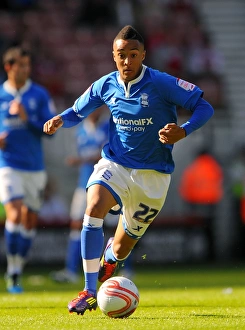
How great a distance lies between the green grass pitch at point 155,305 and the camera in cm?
658

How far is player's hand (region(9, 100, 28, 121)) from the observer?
1062 centimetres

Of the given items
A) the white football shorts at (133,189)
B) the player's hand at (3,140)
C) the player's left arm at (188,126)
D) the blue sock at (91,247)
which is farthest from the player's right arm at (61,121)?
the player's hand at (3,140)

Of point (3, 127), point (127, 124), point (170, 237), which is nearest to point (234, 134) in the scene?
point (170, 237)

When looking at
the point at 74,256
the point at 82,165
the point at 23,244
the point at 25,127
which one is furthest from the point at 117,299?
the point at 82,165

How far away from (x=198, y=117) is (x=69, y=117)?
4.21 feet

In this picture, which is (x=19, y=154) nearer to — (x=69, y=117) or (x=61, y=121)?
(x=69, y=117)

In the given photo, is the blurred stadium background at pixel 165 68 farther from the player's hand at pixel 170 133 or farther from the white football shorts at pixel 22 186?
the player's hand at pixel 170 133

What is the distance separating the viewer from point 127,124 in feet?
24.8

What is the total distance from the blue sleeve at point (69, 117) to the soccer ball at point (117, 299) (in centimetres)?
158

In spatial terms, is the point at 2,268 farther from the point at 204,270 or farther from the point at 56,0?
the point at 56,0

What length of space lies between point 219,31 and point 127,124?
16036 mm

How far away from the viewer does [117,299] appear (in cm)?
697

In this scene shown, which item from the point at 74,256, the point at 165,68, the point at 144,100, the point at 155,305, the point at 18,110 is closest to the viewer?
the point at 144,100

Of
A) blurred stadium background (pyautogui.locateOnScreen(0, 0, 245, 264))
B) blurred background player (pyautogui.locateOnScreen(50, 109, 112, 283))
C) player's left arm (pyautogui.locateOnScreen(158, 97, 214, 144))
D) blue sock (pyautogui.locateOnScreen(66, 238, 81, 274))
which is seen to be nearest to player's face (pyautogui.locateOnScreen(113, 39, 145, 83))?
player's left arm (pyautogui.locateOnScreen(158, 97, 214, 144))
